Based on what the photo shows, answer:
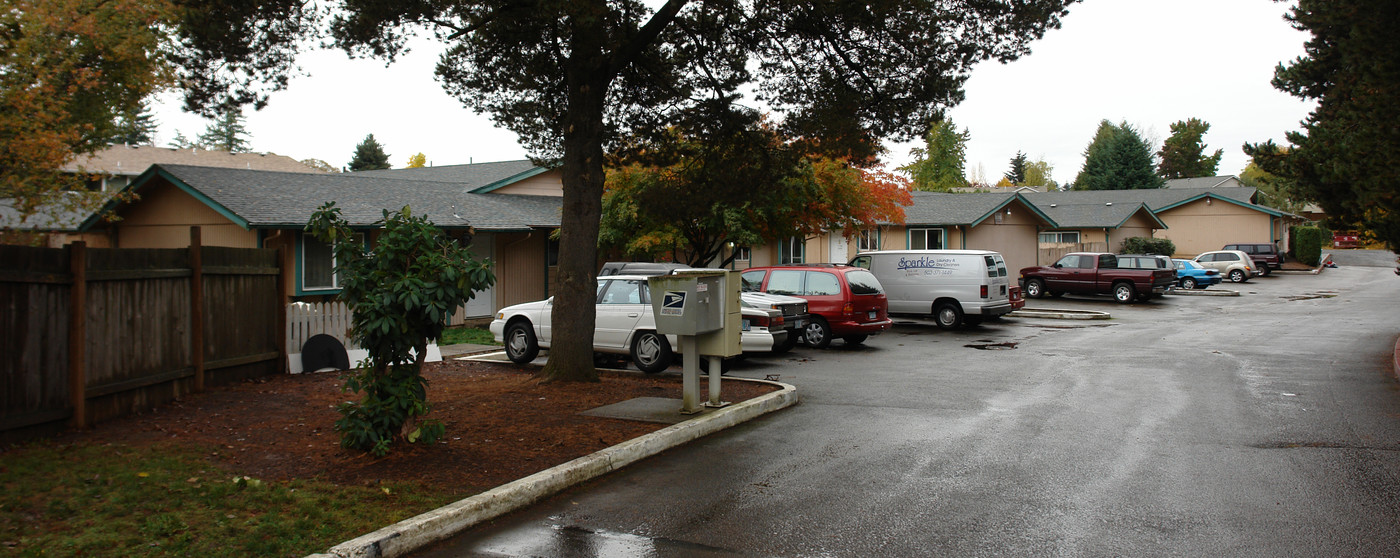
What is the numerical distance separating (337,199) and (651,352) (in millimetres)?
10406

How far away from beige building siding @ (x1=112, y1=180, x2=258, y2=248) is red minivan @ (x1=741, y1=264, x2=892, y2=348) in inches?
421

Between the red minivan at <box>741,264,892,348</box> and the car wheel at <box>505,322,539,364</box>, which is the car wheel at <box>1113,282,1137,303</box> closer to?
the red minivan at <box>741,264,892,348</box>

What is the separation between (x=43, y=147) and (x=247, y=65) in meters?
9.45

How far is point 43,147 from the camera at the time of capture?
17.0 meters

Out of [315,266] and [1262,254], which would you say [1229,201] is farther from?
[315,266]

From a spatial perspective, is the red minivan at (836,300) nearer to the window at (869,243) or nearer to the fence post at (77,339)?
the fence post at (77,339)

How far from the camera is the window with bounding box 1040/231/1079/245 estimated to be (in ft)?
155

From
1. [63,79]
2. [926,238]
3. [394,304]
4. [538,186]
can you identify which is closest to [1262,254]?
[926,238]

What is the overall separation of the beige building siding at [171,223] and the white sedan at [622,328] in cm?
674

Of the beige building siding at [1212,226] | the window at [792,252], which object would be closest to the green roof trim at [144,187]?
the window at [792,252]

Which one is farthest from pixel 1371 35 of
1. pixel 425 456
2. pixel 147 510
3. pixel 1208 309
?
pixel 1208 309

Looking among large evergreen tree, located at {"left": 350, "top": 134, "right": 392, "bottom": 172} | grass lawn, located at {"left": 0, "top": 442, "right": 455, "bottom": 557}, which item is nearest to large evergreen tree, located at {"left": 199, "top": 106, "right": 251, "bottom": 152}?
large evergreen tree, located at {"left": 350, "top": 134, "right": 392, "bottom": 172}

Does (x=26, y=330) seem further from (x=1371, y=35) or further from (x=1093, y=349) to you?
(x=1093, y=349)

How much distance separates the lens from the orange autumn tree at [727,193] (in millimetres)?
13555
